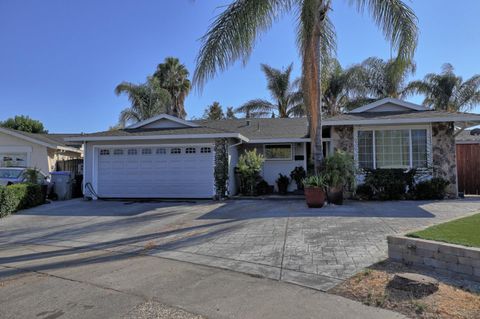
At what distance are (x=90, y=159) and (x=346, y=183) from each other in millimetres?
10704

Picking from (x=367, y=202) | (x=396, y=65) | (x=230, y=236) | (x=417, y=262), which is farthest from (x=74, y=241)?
(x=396, y=65)

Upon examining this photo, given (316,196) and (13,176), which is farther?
(13,176)

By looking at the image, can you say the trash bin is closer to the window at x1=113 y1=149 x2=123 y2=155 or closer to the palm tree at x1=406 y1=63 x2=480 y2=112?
the window at x1=113 y1=149 x2=123 y2=155

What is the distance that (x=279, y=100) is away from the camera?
27922mm

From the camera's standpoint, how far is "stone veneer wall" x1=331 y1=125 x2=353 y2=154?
14.1m

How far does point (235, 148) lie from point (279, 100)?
41.2 ft

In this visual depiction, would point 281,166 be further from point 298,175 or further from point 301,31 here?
point 301,31

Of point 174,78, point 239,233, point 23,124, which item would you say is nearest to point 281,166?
point 239,233

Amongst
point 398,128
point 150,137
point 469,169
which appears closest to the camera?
point 398,128

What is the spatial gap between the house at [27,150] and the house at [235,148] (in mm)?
3890

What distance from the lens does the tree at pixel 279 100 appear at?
27.8 m

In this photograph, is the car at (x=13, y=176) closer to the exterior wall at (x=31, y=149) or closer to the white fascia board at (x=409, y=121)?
the exterior wall at (x=31, y=149)

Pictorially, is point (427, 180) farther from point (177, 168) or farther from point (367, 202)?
point (177, 168)

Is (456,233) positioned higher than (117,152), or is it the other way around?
Result: (117,152)
